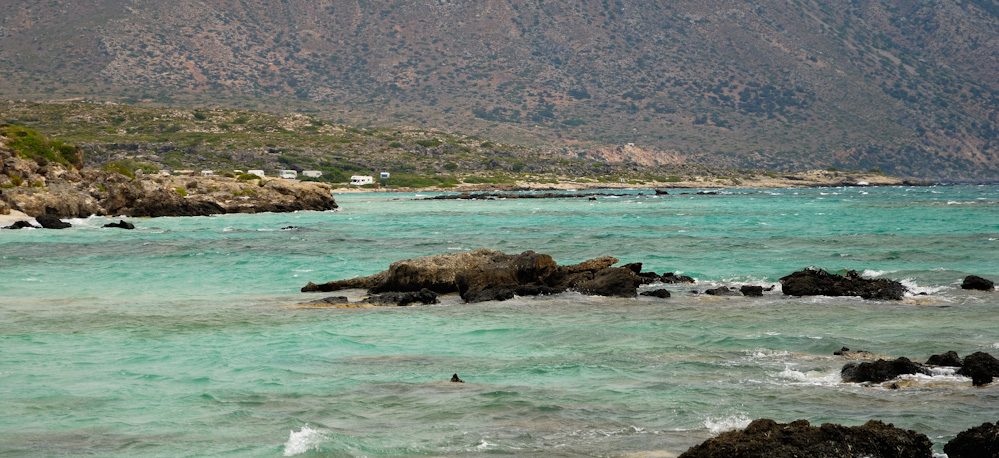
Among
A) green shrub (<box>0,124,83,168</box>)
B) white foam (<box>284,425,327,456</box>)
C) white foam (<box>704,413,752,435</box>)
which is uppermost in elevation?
green shrub (<box>0,124,83,168</box>)

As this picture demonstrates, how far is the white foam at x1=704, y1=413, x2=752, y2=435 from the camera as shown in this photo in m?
12.3

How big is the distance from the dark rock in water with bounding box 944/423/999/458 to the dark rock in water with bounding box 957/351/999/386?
4.87 metres

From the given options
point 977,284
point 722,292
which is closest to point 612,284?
point 722,292

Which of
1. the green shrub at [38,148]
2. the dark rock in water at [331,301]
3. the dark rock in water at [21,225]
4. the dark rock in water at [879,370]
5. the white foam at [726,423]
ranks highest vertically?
the green shrub at [38,148]

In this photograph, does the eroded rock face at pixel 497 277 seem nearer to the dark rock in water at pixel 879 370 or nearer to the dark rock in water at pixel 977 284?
the dark rock in water at pixel 977 284

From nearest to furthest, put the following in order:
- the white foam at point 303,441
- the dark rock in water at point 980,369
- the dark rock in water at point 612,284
Result: the white foam at point 303,441, the dark rock in water at point 980,369, the dark rock in water at point 612,284

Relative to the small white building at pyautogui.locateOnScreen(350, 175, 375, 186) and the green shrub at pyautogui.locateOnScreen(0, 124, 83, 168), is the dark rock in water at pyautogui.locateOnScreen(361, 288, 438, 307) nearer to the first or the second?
the green shrub at pyautogui.locateOnScreen(0, 124, 83, 168)

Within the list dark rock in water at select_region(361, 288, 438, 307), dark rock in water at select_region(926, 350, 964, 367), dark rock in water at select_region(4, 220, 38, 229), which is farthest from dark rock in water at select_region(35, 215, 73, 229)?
dark rock in water at select_region(926, 350, 964, 367)

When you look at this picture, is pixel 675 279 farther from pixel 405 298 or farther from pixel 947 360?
pixel 947 360

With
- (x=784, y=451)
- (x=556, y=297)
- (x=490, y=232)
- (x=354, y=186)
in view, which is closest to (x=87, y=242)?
(x=490, y=232)

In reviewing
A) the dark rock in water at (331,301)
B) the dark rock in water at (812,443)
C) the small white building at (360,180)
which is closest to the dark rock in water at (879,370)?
the dark rock in water at (812,443)

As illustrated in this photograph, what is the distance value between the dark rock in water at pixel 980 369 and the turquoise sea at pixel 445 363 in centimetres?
27

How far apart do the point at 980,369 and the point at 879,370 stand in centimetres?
155

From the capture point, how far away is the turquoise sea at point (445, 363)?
12320 mm
